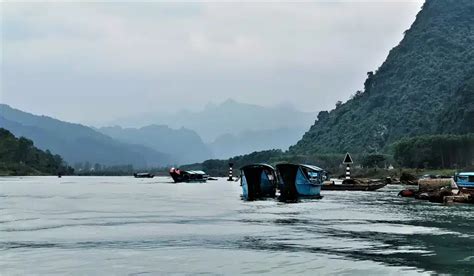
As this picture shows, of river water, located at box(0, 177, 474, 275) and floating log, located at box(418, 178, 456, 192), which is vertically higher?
floating log, located at box(418, 178, 456, 192)

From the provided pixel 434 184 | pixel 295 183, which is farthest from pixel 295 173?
pixel 434 184

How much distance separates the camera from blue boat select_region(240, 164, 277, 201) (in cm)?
7131

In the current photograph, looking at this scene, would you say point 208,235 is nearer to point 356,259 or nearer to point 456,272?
point 356,259

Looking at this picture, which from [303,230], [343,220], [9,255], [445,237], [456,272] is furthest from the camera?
[343,220]

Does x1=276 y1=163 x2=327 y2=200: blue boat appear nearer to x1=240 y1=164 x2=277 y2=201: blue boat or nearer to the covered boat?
x1=240 y1=164 x2=277 y2=201: blue boat

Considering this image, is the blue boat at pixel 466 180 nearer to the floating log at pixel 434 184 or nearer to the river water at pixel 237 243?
the floating log at pixel 434 184

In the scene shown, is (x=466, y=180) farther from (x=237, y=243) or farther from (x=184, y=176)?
(x=184, y=176)

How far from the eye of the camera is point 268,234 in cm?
3231

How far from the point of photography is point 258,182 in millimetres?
72688

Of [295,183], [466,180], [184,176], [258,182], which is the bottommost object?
[295,183]

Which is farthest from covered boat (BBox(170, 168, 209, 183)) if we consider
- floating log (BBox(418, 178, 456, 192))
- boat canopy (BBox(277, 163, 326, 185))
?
floating log (BBox(418, 178, 456, 192))

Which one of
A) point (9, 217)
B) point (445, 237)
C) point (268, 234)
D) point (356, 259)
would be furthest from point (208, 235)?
point (9, 217)

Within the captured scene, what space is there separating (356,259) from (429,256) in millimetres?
3399

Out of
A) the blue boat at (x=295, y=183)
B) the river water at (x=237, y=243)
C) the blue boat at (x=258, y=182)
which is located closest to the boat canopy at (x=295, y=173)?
the blue boat at (x=295, y=183)
